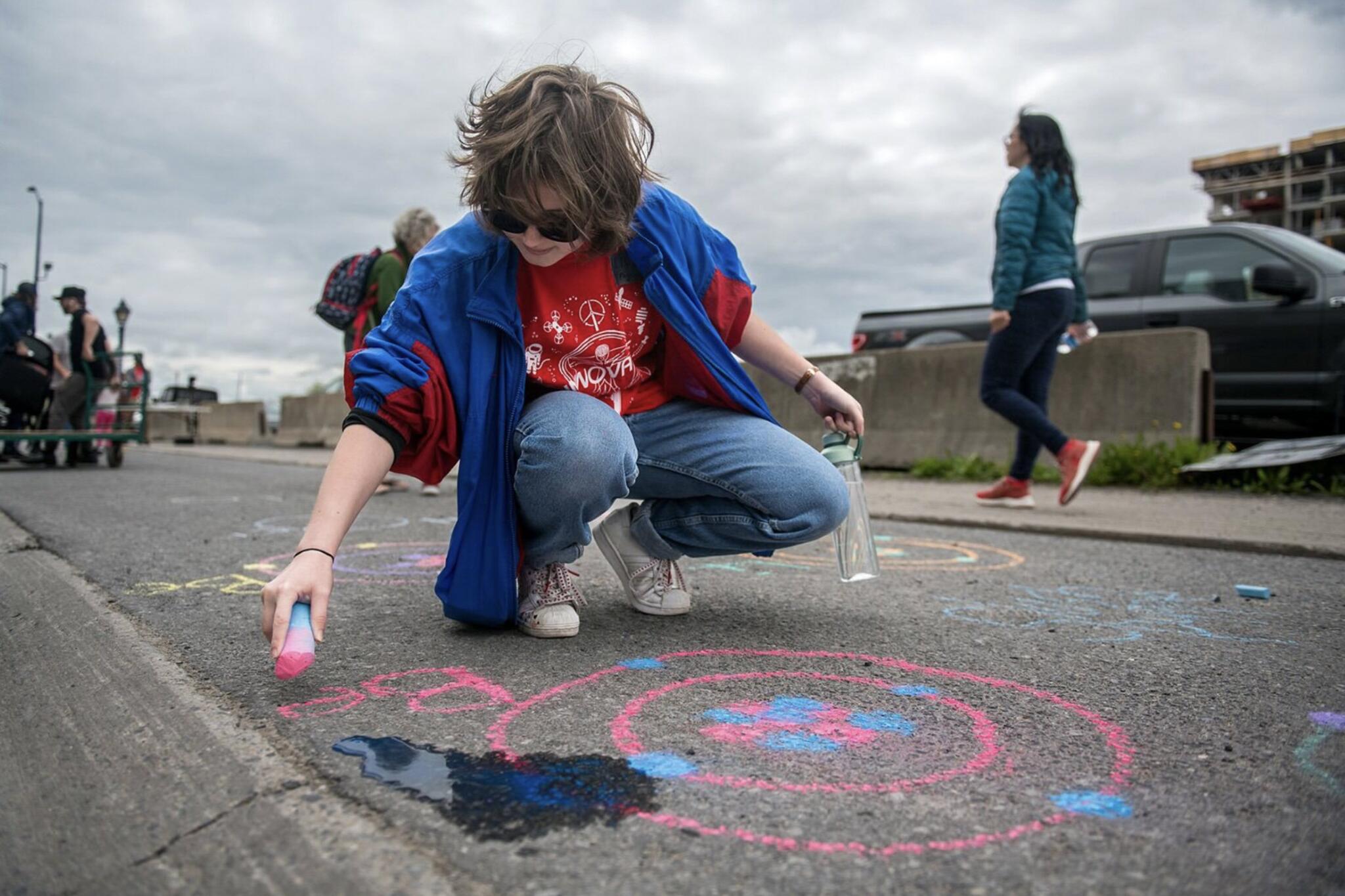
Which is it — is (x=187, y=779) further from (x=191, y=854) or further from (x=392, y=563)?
(x=392, y=563)

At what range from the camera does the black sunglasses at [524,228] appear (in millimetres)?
2053

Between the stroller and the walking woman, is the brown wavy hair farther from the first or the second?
the stroller

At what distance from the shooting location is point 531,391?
2.40 meters

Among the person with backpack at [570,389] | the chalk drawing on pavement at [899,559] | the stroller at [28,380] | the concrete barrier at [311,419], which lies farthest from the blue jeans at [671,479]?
the concrete barrier at [311,419]

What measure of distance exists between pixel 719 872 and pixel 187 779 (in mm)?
793

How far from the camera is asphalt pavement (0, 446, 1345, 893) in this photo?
3.87ft

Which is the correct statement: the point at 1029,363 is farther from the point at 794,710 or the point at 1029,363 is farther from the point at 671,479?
the point at 794,710

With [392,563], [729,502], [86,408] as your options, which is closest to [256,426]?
[86,408]

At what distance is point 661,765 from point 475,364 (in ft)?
3.41

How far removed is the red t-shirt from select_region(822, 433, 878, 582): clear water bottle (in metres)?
0.60

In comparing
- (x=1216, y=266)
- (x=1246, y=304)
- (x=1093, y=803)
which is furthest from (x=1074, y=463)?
(x=1093, y=803)

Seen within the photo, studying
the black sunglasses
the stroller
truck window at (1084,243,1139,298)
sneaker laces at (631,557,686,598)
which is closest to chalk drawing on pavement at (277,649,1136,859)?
sneaker laces at (631,557,686,598)

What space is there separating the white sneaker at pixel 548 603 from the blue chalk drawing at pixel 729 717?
0.63 m

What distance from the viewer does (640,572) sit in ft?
8.68
